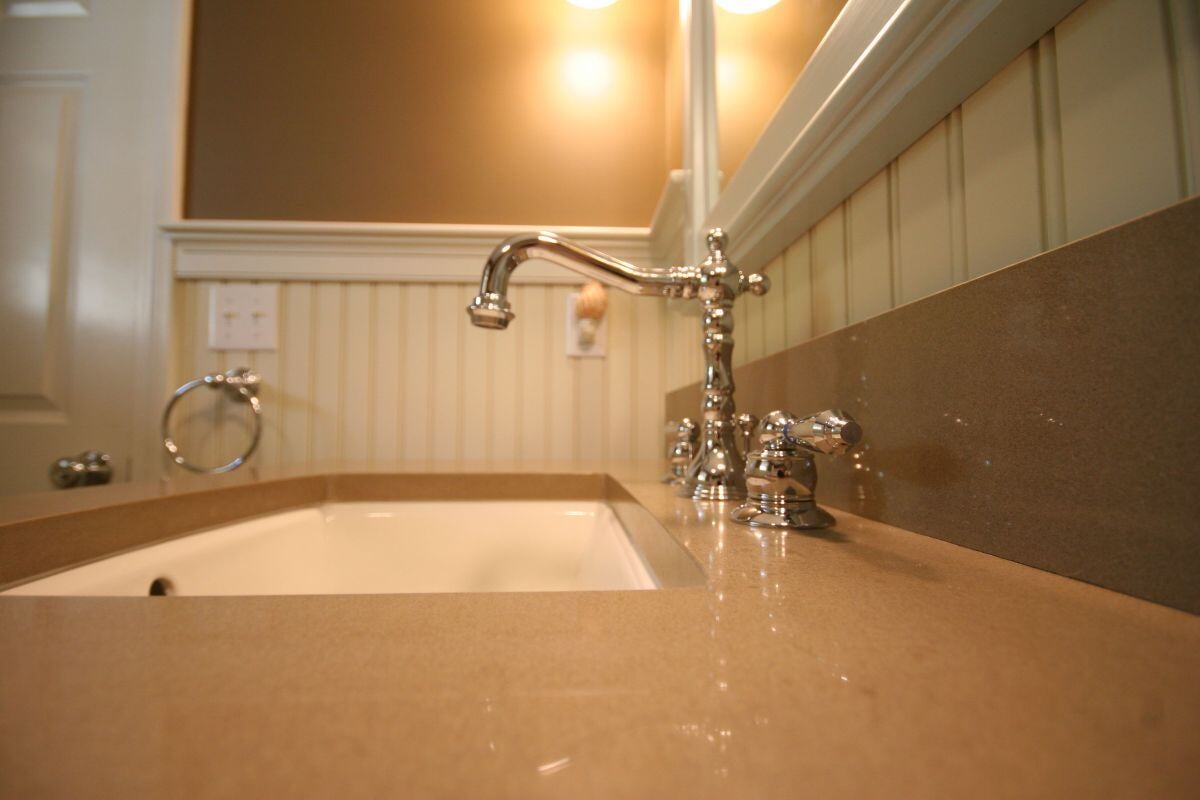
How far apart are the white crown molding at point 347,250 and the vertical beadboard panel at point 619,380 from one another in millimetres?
118

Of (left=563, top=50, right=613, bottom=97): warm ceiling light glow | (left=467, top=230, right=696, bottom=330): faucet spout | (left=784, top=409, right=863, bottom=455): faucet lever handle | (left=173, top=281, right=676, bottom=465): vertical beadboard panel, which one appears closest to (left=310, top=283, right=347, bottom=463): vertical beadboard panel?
(left=173, top=281, right=676, bottom=465): vertical beadboard panel

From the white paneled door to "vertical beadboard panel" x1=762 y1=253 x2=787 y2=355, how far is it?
123cm

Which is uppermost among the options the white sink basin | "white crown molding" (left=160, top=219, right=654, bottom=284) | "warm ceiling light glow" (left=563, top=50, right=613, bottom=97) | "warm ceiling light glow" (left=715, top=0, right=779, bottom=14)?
"warm ceiling light glow" (left=563, top=50, right=613, bottom=97)

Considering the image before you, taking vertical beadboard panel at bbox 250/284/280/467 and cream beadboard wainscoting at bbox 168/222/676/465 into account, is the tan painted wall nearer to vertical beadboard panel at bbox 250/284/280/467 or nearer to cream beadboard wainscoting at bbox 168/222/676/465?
cream beadboard wainscoting at bbox 168/222/676/465

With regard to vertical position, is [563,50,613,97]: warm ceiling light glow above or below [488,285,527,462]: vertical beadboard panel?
above

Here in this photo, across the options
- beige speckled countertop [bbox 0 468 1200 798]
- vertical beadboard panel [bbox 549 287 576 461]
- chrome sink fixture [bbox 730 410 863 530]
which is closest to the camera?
beige speckled countertop [bbox 0 468 1200 798]

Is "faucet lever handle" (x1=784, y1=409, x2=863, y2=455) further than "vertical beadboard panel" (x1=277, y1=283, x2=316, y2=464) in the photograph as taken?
No

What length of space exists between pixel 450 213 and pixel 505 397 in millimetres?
416

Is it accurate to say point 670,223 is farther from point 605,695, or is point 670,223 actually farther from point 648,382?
point 605,695

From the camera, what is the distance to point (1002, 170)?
31 cm

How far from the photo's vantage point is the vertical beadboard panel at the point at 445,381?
1154 mm

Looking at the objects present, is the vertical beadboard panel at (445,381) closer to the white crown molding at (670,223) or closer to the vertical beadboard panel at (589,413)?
the vertical beadboard panel at (589,413)

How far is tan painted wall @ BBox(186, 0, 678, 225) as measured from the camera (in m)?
1.19

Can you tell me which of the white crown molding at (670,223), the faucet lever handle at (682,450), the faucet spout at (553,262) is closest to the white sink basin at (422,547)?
the faucet lever handle at (682,450)
